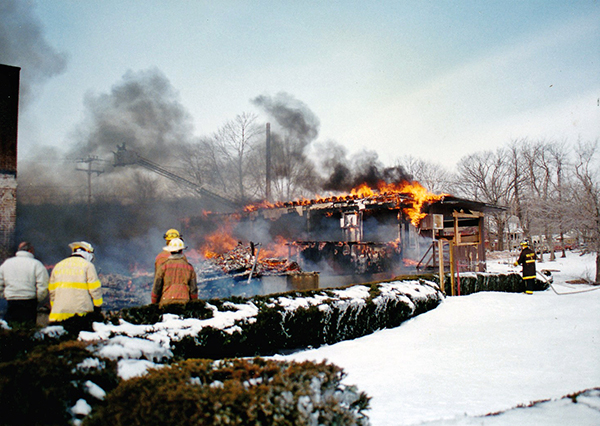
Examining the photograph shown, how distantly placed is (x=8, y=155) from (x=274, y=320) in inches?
522

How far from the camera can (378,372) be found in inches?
201

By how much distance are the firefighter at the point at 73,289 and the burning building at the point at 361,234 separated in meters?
8.12

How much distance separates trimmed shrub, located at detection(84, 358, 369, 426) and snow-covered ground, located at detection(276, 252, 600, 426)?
1.49 meters

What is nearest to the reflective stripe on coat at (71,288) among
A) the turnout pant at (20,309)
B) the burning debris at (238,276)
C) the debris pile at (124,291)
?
the turnout pant at (20,309)

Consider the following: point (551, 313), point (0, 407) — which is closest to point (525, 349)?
point (551, 313)

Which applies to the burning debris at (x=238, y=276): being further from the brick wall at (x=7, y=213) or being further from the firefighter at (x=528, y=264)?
the firefighter at (x=528, y=264)

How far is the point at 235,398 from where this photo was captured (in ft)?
7.28

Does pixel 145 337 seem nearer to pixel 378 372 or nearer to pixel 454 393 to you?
pixel 378 372

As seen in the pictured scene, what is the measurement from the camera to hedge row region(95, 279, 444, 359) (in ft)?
14.7

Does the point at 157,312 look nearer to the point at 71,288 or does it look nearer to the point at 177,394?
the point at 71,288

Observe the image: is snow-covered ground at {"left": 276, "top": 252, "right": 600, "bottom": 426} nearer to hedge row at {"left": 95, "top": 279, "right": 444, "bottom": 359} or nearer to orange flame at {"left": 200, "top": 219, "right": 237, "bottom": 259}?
hedge row at {"left": 95, "top": 279, "right": 444, "bottom": 359}

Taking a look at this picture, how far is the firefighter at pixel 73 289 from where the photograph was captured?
193 inches

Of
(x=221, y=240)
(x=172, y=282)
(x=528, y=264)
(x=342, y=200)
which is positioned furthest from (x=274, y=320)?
(x=221, y=240)

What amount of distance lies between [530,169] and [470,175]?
19.6ft
